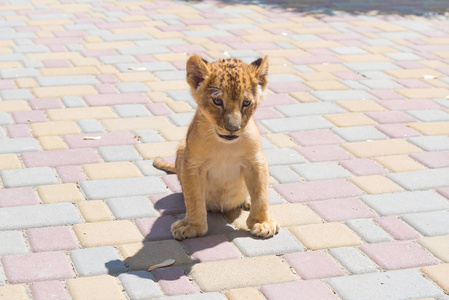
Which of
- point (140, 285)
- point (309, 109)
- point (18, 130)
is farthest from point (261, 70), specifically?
point (18, 130)

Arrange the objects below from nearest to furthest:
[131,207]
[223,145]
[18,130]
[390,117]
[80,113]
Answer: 1. [223,145]
2. [131,207]
3. [18,130]
4. [80,113]
5. [390,117]

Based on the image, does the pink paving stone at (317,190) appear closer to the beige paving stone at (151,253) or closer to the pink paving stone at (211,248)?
the pink paving stone at (211,248)

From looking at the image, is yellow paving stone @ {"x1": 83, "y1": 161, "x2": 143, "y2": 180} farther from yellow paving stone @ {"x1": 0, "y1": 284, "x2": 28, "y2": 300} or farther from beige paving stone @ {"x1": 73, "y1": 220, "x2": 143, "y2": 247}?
yellow paving stone @ {"x1": 0, "y1": 284, "x2": 28, "y2": 300}

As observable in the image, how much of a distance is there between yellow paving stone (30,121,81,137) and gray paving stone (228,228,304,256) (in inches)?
86.0

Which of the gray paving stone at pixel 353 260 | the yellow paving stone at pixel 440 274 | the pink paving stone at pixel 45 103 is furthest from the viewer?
the pink paving stone at pixel 45 103

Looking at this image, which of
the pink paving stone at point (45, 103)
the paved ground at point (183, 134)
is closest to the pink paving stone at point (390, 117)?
the paved ground at point (183, 134)

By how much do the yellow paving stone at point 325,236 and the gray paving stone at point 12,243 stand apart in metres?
1.65

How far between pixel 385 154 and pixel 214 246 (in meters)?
2.09

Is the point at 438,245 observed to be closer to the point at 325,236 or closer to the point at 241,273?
the point at 325,236

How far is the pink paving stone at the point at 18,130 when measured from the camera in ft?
20.4

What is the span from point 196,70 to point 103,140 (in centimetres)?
184

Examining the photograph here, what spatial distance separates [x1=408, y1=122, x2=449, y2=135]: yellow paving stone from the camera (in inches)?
259

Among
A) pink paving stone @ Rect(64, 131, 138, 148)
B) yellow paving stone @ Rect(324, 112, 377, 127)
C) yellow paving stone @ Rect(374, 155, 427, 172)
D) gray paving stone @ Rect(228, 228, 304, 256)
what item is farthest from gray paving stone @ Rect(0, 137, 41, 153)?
yellow paving stone @ Rect(374, 155, 427, 172)

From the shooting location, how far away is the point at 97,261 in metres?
4.34
